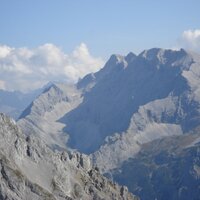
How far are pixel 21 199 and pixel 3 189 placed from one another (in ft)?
22.7

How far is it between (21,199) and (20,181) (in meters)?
6.29

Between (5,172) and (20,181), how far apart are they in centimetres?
582

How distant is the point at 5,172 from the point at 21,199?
10683 mm

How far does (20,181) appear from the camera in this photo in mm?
199750

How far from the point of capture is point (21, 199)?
197 meters

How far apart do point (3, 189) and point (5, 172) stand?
7.08 metres

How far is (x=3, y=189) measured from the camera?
195 metres

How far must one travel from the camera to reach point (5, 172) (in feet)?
656
